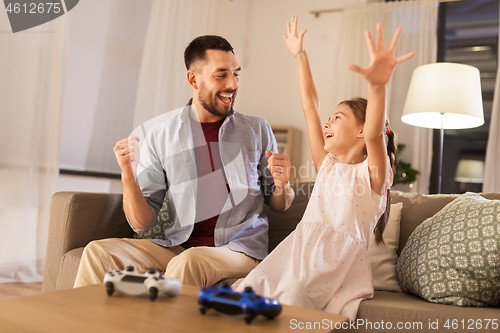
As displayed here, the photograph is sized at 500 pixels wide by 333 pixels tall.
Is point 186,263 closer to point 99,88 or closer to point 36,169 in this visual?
point 36,169

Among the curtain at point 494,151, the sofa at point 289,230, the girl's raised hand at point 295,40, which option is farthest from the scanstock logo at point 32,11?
the curtain at point 494,151

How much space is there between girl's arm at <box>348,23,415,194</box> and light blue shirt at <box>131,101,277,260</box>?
50 cm

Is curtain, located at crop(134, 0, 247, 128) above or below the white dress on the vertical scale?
above

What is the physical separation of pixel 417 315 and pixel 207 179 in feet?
2.91

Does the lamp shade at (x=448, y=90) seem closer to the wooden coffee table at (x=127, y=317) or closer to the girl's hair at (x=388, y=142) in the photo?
the girl's hair at (x=388, y=142)

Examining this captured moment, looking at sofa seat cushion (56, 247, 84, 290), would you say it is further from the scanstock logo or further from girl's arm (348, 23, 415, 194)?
the scanstock logo

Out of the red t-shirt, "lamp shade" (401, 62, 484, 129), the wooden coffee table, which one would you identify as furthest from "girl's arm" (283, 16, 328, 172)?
"lamp shade" (401, 62, 484, 129)

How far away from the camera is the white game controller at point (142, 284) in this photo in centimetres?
Answer: 84

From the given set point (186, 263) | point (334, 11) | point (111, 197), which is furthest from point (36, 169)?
point (334, 11)

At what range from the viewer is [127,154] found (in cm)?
138

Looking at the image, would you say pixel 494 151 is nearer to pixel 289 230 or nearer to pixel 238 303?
pixel 289 230

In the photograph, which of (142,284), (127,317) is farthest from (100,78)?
(127,317)

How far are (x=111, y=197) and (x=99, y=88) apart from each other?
160 cm

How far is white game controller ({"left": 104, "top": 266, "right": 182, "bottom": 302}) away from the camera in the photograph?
33.0 inches
